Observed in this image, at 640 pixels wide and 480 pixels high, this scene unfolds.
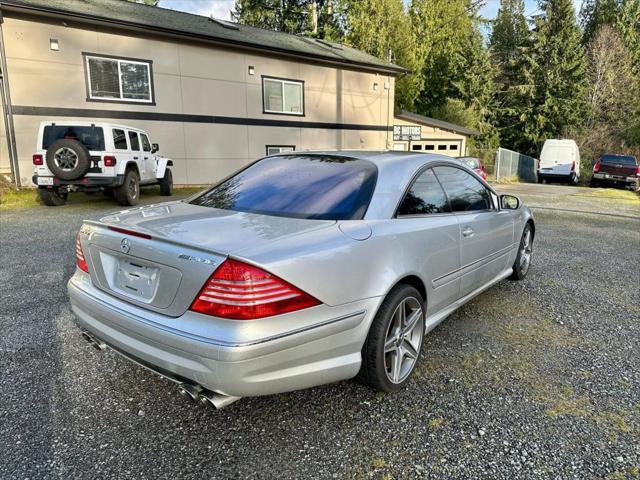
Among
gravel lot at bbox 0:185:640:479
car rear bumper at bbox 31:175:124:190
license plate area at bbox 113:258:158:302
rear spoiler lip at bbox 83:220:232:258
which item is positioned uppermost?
rear spoiler lip at bbox 83:220:232:258

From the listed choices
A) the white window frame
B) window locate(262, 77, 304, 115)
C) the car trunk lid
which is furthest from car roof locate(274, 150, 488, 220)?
window locate(262, 77, 304, 115)

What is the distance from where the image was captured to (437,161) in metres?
3.46

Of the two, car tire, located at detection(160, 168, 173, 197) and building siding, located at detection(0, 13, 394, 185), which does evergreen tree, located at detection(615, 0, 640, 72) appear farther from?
car tire, located at detection(160, 168, 173, 197)

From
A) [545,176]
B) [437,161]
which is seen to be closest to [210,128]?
[437,161]

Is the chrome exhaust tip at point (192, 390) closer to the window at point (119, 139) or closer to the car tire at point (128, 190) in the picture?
the car tire at point (128, 190)

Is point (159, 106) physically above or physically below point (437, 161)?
above

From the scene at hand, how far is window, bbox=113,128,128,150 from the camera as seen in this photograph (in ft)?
33.2

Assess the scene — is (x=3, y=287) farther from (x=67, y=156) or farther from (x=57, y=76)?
(x=57, y=76)

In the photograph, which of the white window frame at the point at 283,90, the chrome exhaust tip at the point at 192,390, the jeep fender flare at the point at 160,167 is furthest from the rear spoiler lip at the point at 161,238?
the white window frame at the point at 283,90

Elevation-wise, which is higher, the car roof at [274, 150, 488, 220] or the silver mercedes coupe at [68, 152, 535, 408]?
the car roof at [274, 150, 488, 220]

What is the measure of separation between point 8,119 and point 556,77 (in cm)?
3670

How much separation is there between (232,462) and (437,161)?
2.52 m

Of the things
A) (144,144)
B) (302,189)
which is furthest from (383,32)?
(302,189)

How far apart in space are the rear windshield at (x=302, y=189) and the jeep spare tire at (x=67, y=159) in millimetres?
7196
